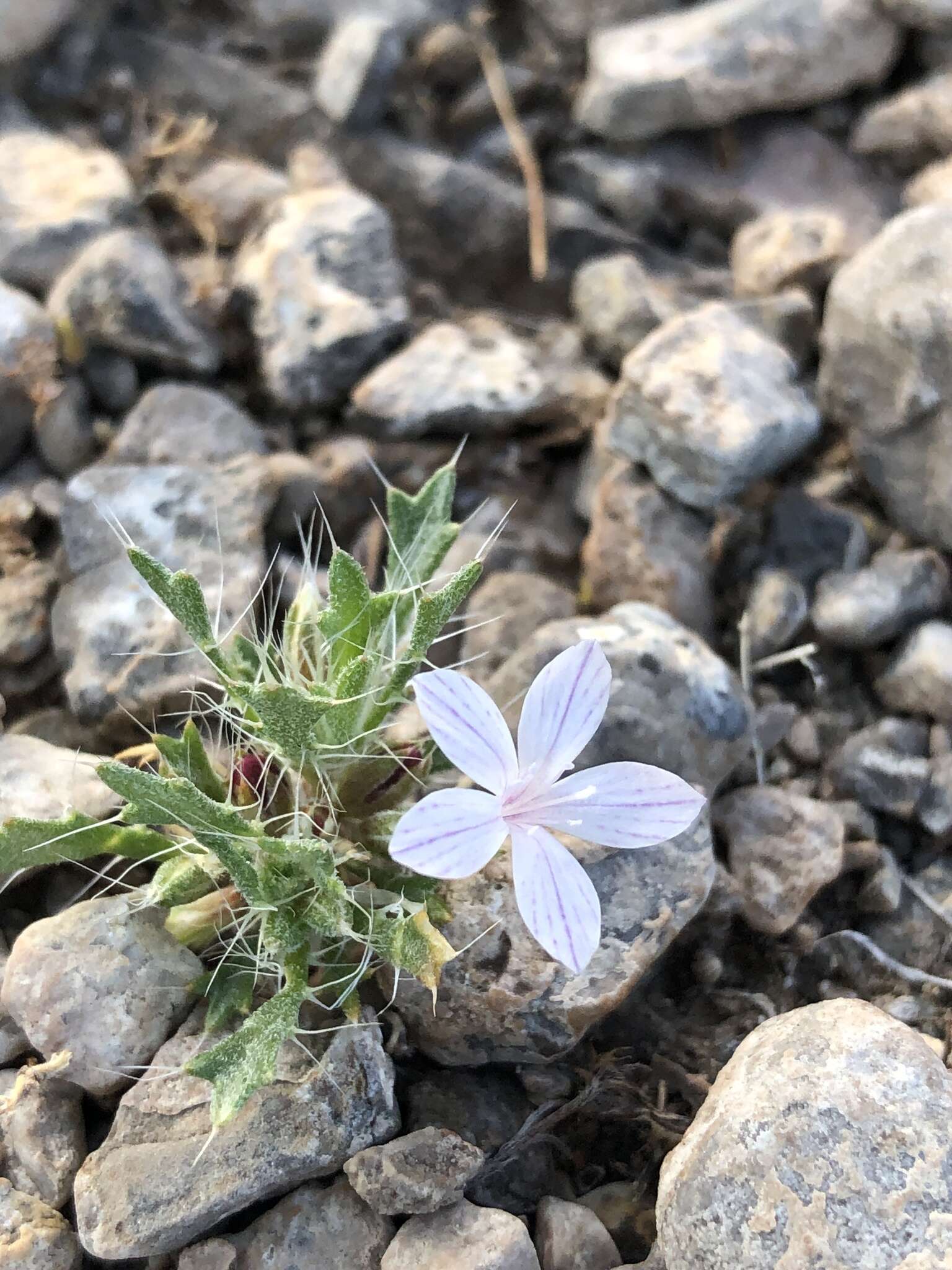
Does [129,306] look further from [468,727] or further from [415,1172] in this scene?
[415,1172]

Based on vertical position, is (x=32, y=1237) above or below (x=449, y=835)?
below

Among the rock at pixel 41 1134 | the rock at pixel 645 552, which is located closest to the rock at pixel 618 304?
the rock at pixel 645 552

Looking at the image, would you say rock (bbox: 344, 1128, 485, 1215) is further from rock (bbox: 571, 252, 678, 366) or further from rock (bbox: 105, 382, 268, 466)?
rock (bbox: 571, 252, 678, 366)

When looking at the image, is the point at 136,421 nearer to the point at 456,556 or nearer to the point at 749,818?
the point at 456,556

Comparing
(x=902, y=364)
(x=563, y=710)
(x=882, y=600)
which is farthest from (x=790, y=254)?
(x=563, y=710)

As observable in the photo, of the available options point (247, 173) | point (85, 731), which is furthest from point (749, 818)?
point (247, 173)

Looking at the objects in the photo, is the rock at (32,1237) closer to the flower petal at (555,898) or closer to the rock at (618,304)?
the flower petal at (555,898)
